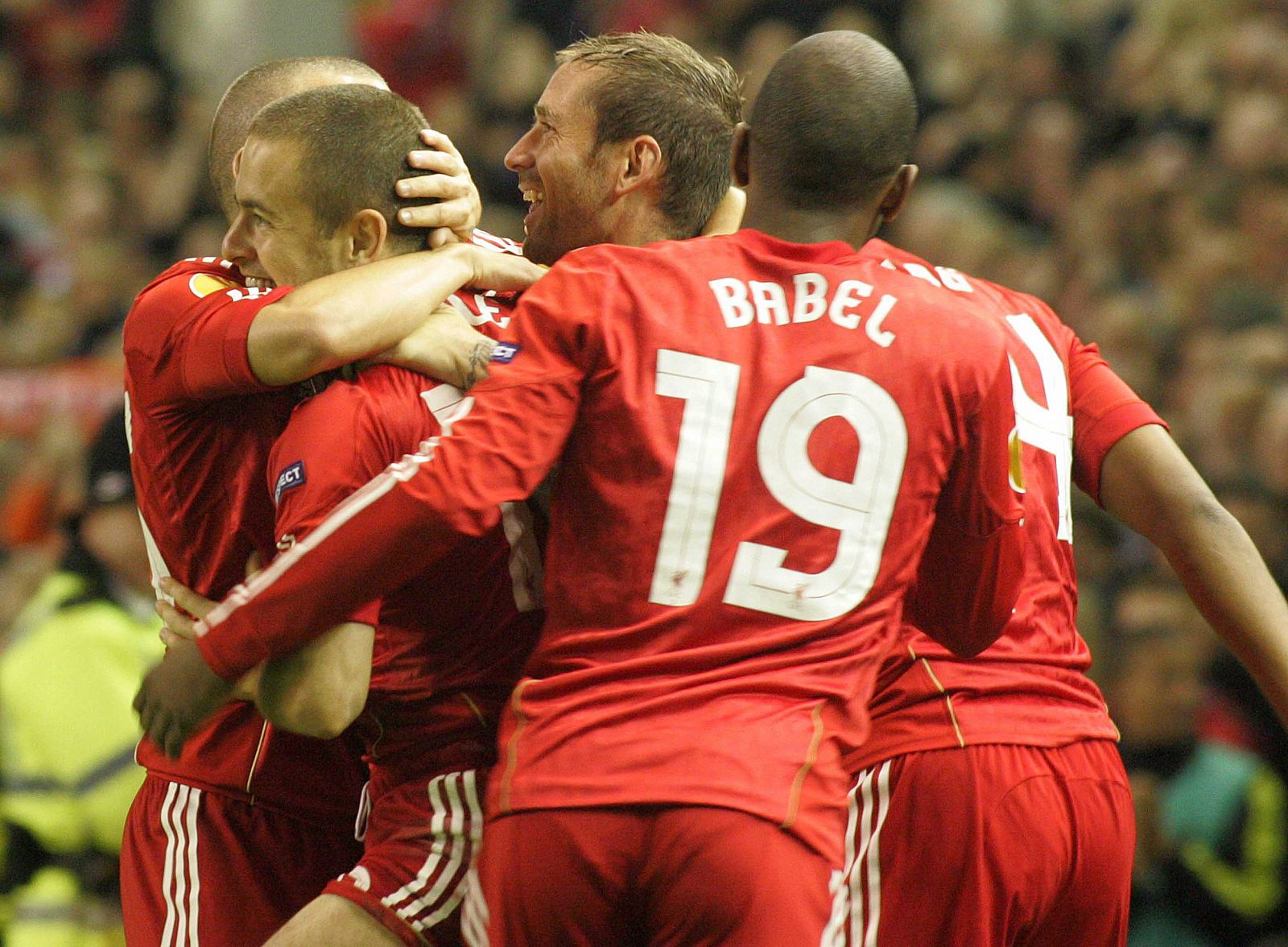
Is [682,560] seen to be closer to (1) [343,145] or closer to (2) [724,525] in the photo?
(2) [724,525]

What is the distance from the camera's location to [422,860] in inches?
99.4

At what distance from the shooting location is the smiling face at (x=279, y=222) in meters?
2.62

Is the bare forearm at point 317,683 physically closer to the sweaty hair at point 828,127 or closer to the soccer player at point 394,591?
the soccer player at point 394,591

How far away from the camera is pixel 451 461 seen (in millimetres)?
2203

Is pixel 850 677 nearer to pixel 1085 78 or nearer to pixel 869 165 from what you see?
pixel 869 165

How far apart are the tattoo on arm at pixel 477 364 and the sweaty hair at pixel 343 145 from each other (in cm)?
26

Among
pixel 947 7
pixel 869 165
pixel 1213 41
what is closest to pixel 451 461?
pixel 869 165

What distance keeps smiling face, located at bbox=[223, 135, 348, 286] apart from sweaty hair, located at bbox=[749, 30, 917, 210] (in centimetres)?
71

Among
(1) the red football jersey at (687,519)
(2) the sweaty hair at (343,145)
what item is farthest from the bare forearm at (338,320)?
(1) the red football jersey at (687,519)

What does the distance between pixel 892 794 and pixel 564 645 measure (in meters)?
0.83

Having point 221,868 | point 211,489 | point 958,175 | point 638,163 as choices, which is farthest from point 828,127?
point 958,175

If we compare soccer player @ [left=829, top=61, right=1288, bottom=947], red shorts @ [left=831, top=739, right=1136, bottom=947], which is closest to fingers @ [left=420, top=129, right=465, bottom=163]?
soccer player @ [left=829, top=61, right=1288, bottom=947]

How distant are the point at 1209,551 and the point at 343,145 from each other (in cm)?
166

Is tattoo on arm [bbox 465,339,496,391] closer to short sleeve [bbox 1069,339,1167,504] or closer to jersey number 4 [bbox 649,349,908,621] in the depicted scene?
jersey number 4 [bbox 649,349,908,621]
